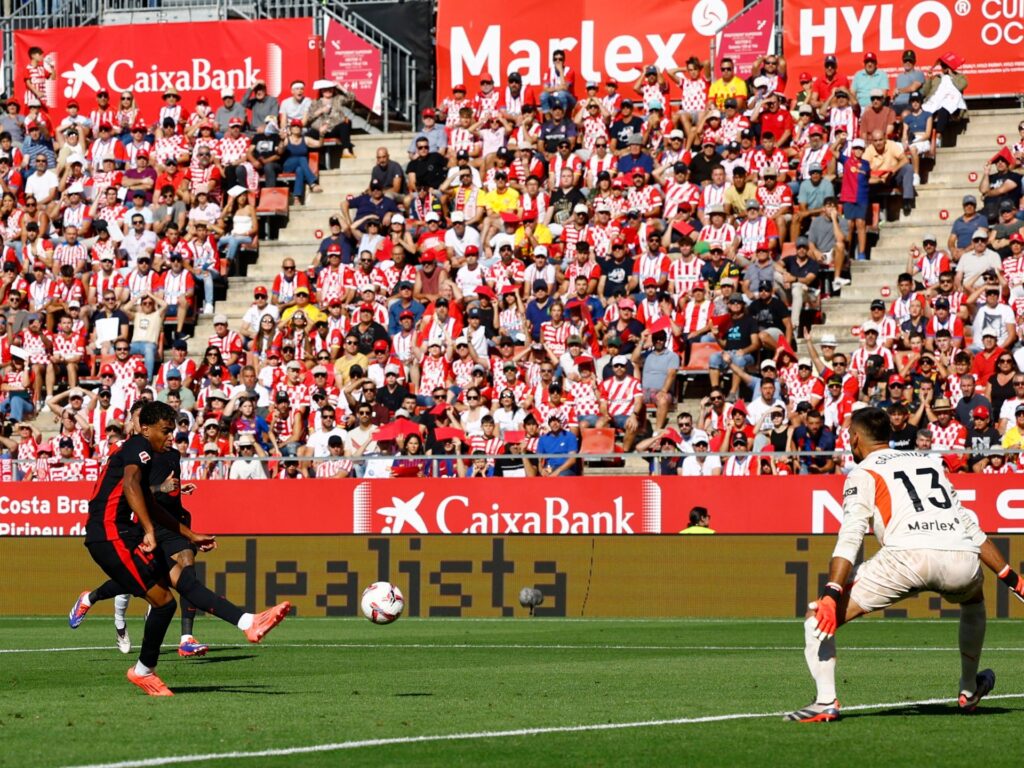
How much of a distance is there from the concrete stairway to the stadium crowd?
1.20 feet

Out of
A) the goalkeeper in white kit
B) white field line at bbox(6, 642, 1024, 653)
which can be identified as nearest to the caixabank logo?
white field line at bbox(6, 642, 1024, 653)

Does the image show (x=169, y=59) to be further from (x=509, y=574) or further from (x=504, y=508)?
(x=509, y=574)

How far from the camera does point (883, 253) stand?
29.1 meters

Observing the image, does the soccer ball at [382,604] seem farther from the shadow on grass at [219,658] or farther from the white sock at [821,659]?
the white sock at [821,659]

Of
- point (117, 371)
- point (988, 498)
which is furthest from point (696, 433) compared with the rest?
point (117, 371)

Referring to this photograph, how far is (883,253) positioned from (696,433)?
5.67m

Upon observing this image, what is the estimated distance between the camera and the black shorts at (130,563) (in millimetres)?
12094

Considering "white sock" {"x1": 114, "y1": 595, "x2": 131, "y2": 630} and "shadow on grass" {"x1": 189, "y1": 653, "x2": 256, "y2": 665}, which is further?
"white sock" {"x1": 114, "y1": 595, "x2": 131, "y2": 630}

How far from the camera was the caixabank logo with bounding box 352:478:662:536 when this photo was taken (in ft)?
80.8

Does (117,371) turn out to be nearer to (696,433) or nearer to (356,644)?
(696,433)

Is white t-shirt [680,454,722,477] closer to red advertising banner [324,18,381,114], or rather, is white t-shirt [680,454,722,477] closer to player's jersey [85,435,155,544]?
player's jersey [85,435,155,544]

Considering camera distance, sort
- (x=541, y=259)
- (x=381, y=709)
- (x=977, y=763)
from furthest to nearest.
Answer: (x=541, y=259) → (x=381, y=709) → (x=977, y=763)

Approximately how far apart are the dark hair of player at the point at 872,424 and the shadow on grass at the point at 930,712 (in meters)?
1.60

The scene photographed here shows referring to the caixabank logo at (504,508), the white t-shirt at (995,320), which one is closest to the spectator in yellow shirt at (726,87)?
the white t-shirt at (995,320)
